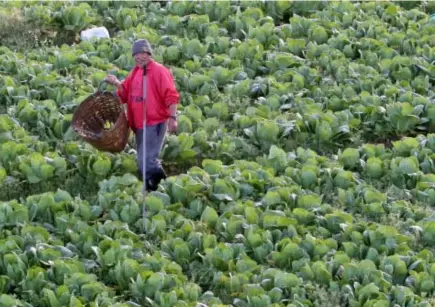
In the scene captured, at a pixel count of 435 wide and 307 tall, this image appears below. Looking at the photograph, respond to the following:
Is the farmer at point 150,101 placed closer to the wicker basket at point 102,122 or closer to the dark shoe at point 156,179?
the dark shoe at point 156,179

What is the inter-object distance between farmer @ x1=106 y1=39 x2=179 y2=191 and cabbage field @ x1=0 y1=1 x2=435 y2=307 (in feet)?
0.77

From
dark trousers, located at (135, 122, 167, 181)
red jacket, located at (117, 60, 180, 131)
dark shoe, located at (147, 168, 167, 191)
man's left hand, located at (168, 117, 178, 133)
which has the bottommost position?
dark shoe, located at (147, 168, 167, 191)

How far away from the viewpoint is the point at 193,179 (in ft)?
40.5

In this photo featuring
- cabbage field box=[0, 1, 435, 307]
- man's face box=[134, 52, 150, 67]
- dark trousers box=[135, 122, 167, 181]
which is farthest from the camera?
dark trousers box=[135, 122, 167, 181]

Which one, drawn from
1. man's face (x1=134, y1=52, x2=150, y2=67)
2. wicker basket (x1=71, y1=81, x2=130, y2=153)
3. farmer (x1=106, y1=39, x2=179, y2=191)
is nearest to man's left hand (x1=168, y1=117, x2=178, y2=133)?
farmer (x1=106, y1=39, x2=179, y2=191)

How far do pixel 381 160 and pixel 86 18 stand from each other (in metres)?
5.28

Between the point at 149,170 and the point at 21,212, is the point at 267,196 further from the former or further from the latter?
the point at 21,212

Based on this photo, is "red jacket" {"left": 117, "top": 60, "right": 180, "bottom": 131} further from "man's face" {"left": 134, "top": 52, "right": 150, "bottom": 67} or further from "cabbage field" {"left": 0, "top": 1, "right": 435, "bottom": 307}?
"cabbage field" {"left": 0, "top": 1, "right": 435, "bottom": 307}

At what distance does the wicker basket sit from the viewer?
12175 mm

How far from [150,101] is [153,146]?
1.48 feet

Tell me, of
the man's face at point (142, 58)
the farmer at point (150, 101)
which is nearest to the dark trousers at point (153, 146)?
the farmer at point (150, 101)

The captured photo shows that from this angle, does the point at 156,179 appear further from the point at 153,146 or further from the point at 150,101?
the point at 150,101

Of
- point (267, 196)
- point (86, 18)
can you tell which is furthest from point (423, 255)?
point (86, 18)

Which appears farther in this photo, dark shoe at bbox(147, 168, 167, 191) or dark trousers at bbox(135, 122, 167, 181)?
dark shoe at bbox(147, 168, 167, 191)
